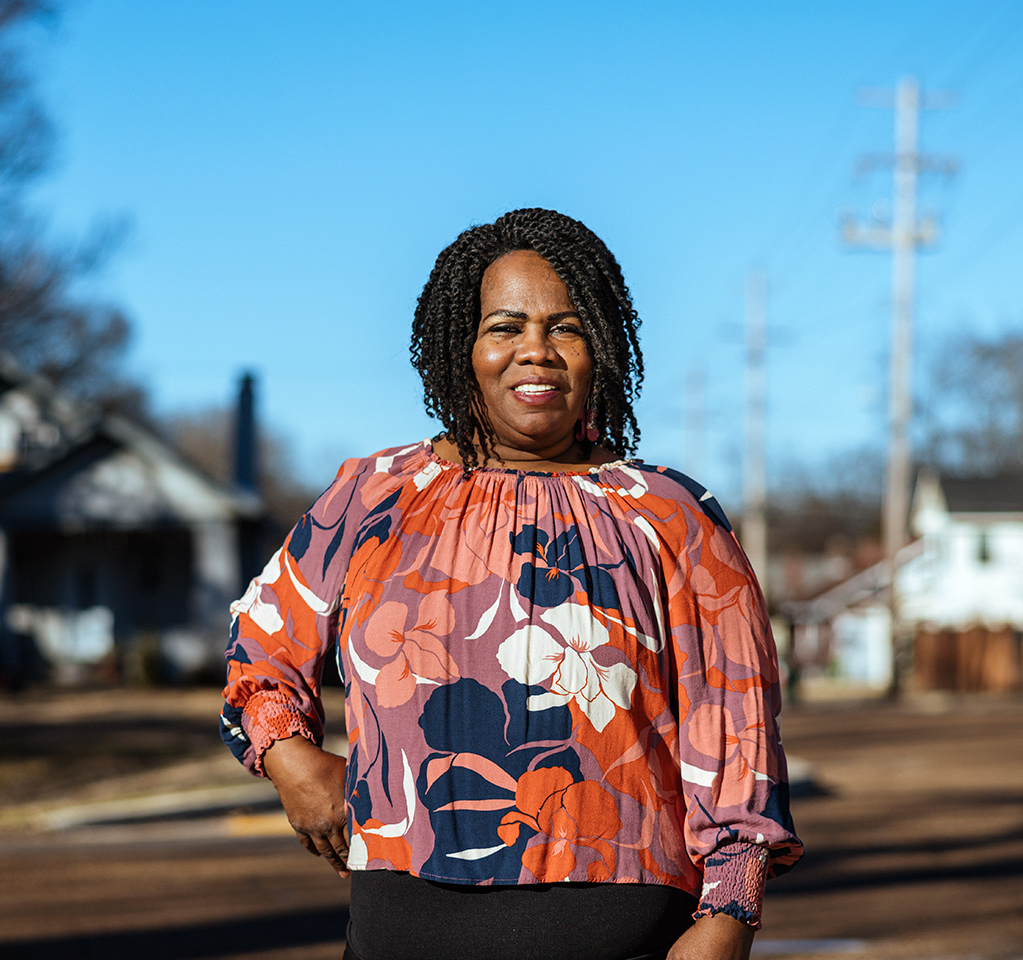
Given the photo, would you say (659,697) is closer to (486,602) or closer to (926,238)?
(486,602)

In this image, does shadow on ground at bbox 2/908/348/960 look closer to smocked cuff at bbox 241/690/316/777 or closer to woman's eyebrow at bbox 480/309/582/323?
smocked cuff at bbox 241/690/316/777

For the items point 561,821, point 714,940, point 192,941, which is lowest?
point 192,941

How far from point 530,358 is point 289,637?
60 centimetres

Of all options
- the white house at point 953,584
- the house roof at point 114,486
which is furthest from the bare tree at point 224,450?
the house roof at point 114,486

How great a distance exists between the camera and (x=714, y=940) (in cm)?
204

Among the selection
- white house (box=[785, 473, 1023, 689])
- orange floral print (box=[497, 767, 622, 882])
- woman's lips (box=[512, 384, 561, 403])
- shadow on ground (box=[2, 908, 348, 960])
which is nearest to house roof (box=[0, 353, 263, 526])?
shadow on ground (box=[2, 908, 348, 960])

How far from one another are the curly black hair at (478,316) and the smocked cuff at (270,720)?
489mm

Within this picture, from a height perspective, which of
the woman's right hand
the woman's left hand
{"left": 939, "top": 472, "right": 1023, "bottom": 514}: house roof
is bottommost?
{"left": 939, "top": 472, "right": 1023, "bottom": 514}: house roof

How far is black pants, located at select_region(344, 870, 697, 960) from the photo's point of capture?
2.04 m

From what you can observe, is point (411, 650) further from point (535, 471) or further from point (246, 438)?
point (246, 438)

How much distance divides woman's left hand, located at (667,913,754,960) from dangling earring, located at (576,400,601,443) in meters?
0.81

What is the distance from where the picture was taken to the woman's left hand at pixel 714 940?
6.70 feet

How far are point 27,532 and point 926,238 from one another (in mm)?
22437

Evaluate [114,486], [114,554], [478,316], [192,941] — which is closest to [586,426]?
[478,316]
